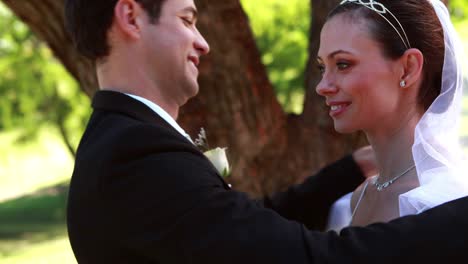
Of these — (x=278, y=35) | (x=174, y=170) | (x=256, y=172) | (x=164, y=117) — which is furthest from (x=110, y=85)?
(x=278, y=35)

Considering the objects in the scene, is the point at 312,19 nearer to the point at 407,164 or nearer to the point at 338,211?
the point at 338,211

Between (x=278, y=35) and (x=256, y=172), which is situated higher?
(x=256, y=172)

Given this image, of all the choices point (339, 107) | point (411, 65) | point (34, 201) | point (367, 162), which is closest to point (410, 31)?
point (411, 65)

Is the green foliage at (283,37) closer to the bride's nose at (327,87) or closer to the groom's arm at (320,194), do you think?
the groom's arm at (320,194)

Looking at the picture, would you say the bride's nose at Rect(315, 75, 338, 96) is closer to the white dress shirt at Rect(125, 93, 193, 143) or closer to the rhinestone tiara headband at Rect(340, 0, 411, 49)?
the rhinestone tiara headband at Rect(340, 0, 411, 49)

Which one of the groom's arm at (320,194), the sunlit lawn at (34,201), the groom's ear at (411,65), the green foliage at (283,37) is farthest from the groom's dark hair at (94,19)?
the sunlit lawn at (34,201)

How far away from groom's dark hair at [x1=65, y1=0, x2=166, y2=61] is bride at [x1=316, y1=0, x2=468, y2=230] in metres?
0.73

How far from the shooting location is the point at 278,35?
1044 centimetres

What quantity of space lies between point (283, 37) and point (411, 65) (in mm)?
7869

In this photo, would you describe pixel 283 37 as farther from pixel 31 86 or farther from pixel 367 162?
pixel 31 86

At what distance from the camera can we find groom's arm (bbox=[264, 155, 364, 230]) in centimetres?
335

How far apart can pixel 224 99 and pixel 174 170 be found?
2.57 meters

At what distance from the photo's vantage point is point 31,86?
18.8 meters

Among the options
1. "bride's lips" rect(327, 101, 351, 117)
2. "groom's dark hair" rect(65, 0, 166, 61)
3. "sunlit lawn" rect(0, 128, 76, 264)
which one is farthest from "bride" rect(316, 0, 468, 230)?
"sunlit lawn" rect(0, 128, 76, 264)
